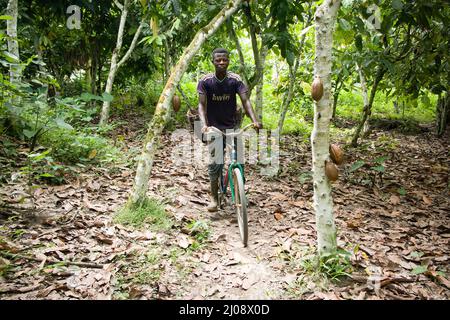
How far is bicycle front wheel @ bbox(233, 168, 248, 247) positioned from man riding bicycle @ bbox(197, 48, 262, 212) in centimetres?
46

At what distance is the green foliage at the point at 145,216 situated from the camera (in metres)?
3.71

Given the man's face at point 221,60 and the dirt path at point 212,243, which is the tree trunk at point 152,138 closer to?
the man's face at point 221,60

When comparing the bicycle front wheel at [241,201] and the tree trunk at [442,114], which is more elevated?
the tree trunk at [442,114]

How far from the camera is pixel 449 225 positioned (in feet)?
13.5

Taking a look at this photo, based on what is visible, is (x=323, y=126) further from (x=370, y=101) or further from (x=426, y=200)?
(x=370, y=101)

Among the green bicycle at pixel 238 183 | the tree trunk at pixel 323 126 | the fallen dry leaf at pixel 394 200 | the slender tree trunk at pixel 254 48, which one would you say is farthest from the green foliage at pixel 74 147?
Answer: the fallen dry leaf at pixel 394 200

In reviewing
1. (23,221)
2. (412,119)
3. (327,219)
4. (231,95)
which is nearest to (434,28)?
(231,95)

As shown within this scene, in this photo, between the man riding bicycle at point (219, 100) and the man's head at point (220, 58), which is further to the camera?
the man riding bicycle at point (219, 100)

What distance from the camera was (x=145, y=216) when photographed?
12.5 feet

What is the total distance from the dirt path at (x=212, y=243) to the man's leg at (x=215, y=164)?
21 centimetres

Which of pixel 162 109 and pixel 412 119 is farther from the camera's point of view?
pixel 412 119

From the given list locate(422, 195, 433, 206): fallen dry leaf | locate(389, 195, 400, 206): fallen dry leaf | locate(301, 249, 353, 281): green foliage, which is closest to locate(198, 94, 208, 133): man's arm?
locate(301, 249, 353, 281): green foliage
